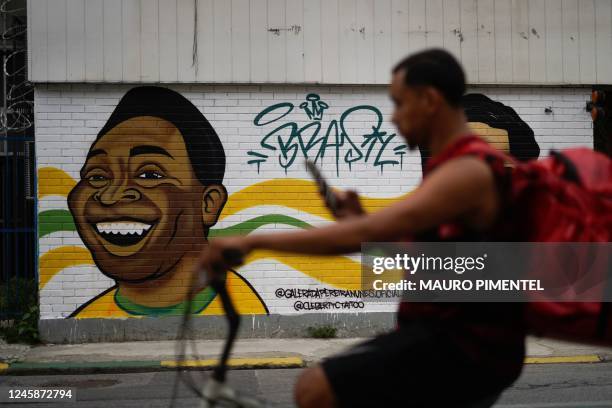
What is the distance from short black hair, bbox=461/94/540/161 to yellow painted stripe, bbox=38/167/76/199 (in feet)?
18.0

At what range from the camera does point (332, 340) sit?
10.3 m

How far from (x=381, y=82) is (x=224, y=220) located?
2804mm

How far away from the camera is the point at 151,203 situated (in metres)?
10.3

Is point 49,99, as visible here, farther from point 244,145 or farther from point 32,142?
point 244,145

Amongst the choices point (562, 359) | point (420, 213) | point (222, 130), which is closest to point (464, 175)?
point (420, 213)

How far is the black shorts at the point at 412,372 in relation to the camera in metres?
2.24

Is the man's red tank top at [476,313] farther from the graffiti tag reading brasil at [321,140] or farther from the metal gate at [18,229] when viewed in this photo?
the metal gate at [18,229]

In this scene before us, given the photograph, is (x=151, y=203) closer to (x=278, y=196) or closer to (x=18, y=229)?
(x=278, y=196)

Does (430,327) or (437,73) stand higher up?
(437,73)

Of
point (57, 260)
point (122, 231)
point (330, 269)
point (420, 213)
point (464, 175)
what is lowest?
point (330, 269)

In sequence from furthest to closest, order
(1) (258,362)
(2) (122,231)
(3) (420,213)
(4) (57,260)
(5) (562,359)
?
(2) (122,231) < (4) (57,260) < (5) (562,359) < (1) (258,362) < (3) (420,213)

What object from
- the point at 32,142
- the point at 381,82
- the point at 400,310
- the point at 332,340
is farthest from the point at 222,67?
the point at 400,310

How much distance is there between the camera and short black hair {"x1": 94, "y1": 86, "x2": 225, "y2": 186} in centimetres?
1032

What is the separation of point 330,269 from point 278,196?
3.96ft
